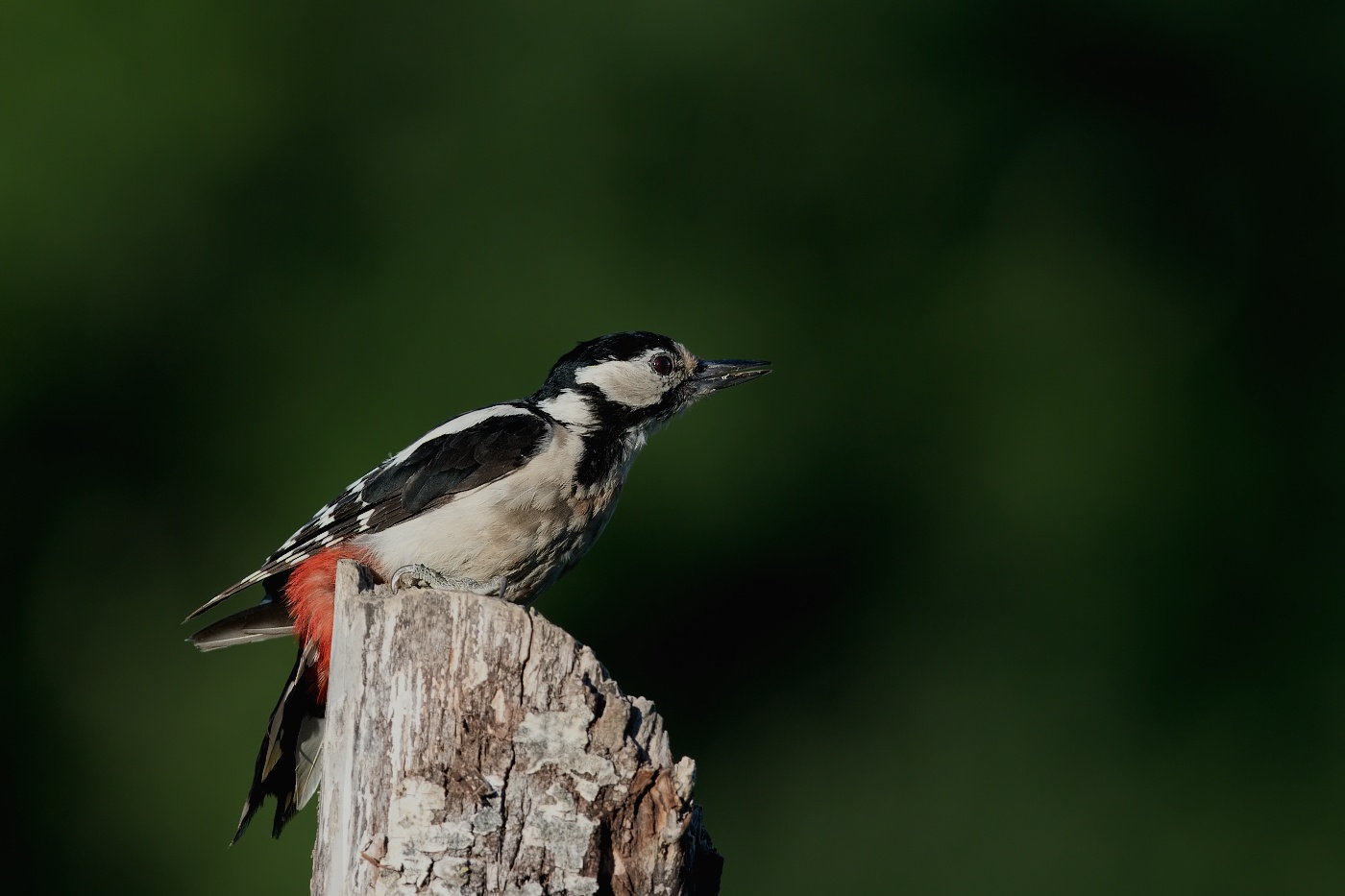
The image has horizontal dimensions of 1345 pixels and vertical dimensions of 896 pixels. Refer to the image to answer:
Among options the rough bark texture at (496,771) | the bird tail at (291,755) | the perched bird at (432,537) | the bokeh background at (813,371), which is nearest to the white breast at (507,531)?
the perched bird at (432,537)

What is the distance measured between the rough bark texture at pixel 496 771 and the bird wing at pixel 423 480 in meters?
1.64

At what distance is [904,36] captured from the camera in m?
11.1

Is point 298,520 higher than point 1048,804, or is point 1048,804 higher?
point 298,520

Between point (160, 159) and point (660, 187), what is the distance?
3.09 metres

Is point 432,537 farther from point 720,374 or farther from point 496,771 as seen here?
point 496,771

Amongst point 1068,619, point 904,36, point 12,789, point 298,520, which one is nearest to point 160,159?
point 298,520

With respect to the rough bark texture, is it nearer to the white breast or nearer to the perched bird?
the perched bird

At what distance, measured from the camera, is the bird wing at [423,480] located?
466cm

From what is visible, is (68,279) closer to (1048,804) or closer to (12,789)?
(12,789)

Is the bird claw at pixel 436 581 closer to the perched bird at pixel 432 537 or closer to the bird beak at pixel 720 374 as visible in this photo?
the perched bird at pixel 432 537

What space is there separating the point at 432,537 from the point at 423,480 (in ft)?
0.74

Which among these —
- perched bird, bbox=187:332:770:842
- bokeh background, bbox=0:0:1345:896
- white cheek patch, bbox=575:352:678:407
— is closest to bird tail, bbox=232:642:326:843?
perched bird, bbox=187:332:770:842

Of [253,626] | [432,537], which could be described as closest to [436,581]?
[432,537]

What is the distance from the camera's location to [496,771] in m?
2.83
